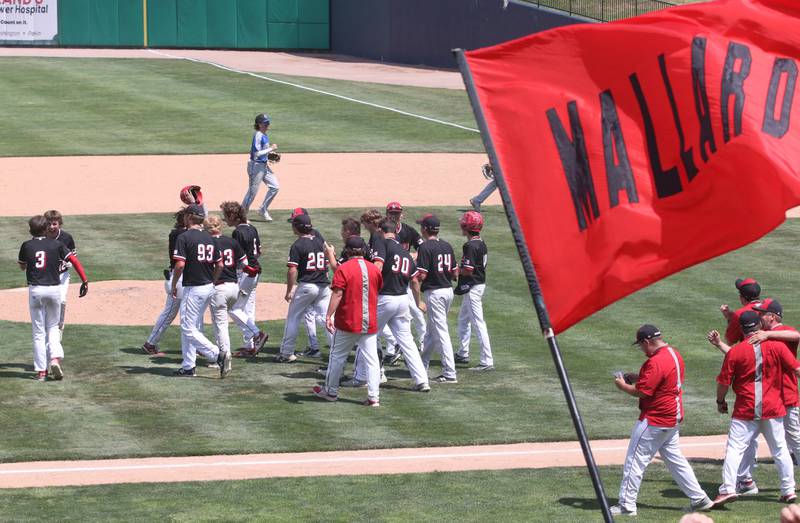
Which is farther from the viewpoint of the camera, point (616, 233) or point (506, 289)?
point (506, 289)

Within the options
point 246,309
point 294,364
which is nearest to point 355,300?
point 294,364

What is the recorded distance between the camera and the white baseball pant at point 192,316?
16.4 m

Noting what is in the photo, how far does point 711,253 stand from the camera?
737cm

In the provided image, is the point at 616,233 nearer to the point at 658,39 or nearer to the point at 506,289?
the point at 658,39

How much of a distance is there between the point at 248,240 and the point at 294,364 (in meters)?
1.63

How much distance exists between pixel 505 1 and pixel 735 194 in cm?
4160

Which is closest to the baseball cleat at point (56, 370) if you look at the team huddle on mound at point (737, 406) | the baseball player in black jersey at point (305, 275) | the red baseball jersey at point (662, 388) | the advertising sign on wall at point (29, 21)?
the baseball player in black jersey at point (305, 275)

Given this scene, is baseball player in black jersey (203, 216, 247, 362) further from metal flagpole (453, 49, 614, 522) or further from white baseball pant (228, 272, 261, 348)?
metal flagpole (453, 49, 614, 522)

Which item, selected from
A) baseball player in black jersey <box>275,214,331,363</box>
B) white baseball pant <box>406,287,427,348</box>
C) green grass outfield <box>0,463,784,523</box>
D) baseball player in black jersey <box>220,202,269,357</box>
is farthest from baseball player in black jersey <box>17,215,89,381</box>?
white baseball pant <box>406,287,427,348</box>

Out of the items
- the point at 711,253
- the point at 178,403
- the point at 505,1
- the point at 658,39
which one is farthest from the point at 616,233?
the point at 505,1

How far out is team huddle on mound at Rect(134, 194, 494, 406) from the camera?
603 inches

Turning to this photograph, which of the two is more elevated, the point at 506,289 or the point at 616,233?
the point at 616,233

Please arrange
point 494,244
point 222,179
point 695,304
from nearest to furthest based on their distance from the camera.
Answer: point 695,304, point 494,244, point 222,179

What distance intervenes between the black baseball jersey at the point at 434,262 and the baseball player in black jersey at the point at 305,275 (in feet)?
3.94
